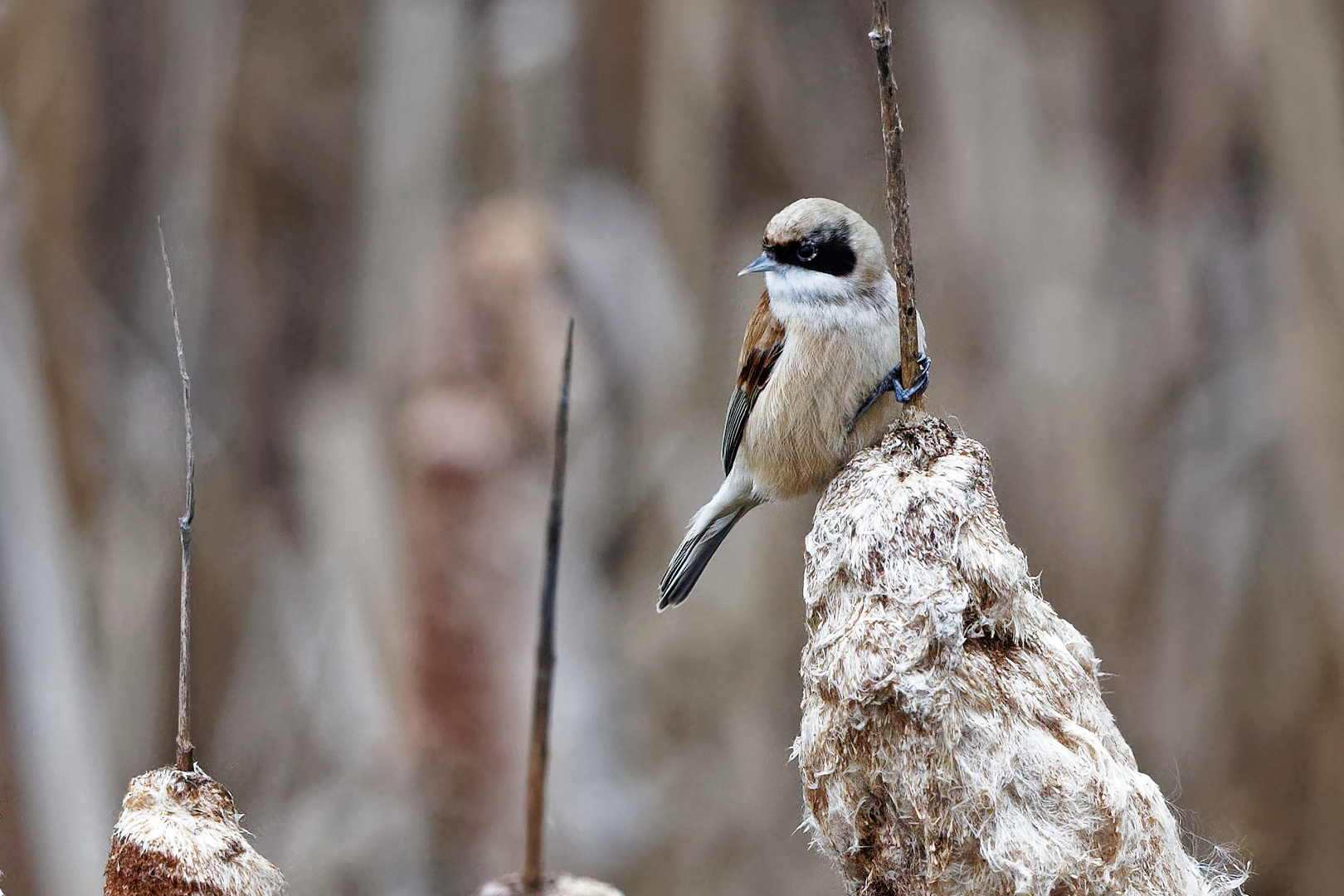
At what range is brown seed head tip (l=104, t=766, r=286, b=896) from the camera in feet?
3.44

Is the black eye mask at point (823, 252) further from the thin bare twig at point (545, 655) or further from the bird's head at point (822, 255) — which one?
the thin bare twig at point (545, 655)

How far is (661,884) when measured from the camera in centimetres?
446

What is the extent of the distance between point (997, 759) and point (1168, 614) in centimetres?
340

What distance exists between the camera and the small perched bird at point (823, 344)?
218 centimetres

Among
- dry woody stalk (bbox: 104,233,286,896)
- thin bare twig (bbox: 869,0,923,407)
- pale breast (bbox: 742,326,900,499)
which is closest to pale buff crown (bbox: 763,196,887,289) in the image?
pale breast (bbox: 742,326,900,499)

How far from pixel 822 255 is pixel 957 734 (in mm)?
1085

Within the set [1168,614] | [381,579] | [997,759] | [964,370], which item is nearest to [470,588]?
[381,579]

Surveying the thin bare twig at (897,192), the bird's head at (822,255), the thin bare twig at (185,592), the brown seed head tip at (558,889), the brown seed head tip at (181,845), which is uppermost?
the bird's head at (822,255)

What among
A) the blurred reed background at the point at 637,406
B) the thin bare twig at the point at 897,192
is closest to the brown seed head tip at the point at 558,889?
the thin bare twig at the point at 897,192

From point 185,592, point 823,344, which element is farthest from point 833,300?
point 185,592

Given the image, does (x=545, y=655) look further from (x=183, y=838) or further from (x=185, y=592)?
(x=183, y=838)

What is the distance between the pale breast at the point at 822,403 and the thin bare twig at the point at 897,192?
46 cm

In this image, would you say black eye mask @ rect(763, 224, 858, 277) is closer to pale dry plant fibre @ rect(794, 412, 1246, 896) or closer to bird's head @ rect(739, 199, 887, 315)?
bird's head @ rect(739, 199, 887, 315)

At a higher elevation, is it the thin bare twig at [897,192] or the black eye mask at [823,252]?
the black eye mask at [823,252]
